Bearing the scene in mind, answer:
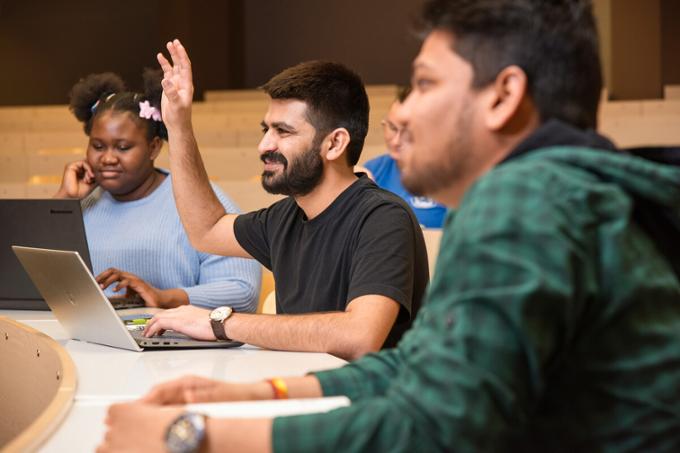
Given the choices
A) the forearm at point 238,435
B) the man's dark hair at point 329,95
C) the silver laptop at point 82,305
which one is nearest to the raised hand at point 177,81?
the man's dark hair at point 329,95

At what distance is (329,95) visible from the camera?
202cm

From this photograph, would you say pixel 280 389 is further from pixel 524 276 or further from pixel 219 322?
pixel 219 322

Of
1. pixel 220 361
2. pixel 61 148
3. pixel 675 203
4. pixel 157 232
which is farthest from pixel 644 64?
pixel 675 203

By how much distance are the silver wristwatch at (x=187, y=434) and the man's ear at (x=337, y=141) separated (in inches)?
48.8

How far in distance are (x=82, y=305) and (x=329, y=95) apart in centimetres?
71

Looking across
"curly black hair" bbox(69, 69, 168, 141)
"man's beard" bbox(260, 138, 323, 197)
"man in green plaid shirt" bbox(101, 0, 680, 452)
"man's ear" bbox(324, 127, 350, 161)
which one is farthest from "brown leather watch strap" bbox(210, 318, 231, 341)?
"curly black hair" bbox(69, 69, 168, 141)

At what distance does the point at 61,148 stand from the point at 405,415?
17.0ft

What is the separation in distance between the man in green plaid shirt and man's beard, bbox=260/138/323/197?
42.0 inches

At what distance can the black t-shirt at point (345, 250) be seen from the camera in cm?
173

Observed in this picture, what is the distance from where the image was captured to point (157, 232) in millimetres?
2615

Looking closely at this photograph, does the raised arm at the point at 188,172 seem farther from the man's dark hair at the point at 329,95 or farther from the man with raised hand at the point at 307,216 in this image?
the man's dark hair at the point at 329,95

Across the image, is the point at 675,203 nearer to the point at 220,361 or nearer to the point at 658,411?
the point at 658,411

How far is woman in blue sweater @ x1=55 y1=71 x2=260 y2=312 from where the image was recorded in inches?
98.1

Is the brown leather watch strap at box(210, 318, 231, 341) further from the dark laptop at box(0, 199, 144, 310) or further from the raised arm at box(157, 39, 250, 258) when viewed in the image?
the dark laptop at box(0, 199, 144, 310)
